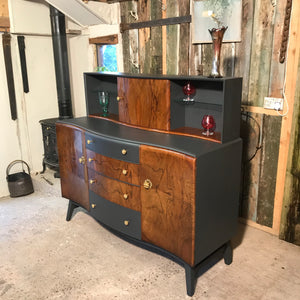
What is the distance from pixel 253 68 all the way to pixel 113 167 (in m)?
1.32

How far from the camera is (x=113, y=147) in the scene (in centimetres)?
239

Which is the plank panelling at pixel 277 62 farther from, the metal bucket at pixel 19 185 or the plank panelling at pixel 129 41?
the metal bucket at pixel 19 185

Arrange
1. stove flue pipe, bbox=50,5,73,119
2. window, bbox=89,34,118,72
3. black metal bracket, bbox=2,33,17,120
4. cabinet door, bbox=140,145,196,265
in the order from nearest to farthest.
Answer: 1. cabinet door, bbox=140,145,196,265
2. black metal bracket, bbox=2,33,17,120
3. stove flue pipe, bbox=50,5,73,119
4. window, bbox=89,34,118,72

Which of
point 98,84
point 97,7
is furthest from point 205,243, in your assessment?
point 97,7

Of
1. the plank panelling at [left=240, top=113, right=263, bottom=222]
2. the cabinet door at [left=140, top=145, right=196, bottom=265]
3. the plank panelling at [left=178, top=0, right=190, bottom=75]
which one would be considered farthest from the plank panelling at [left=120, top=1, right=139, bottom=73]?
the cabinet door at [left=140, top=145, right=196, bottom=265]

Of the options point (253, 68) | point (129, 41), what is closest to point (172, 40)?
point (129, 41)

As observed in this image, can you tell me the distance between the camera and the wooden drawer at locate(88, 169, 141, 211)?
235cm

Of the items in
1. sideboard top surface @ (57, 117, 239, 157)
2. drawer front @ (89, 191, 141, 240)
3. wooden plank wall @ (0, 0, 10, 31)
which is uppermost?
wooden plank wall @ (0, 0, 10, 31)

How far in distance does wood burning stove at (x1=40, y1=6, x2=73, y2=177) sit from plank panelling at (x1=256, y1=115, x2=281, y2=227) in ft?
7.45

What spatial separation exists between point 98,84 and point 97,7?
1050 mm

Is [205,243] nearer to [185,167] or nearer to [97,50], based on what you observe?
[185,167]

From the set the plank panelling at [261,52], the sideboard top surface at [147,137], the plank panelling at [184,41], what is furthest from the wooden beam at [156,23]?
the sideboard top surface at [147,137]

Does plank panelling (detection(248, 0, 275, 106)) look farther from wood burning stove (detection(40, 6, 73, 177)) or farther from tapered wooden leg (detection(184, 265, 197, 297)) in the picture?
wood burning stove (detection(40, 6, 73, 177))

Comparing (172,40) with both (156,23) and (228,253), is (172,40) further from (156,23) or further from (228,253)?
(228,253)
